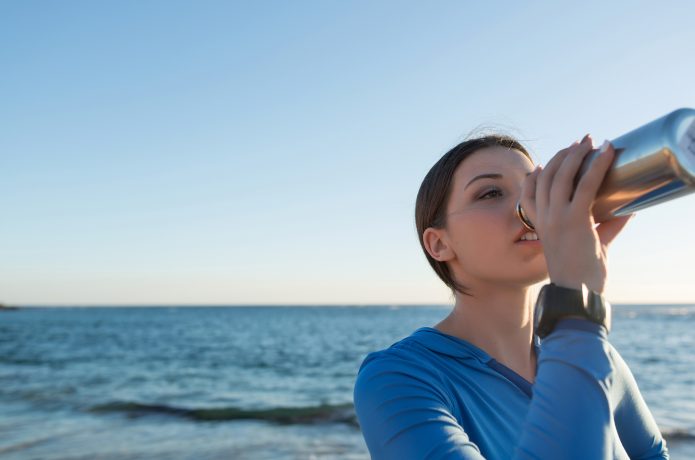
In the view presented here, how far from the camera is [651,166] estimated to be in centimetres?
103

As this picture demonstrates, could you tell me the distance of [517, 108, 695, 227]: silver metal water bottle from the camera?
0.99m

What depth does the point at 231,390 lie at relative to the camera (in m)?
14.2

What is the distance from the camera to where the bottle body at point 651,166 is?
987mm

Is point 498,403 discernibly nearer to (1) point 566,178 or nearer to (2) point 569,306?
(2) point 569,306

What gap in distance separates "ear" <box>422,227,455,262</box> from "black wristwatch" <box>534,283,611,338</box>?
0.64 meters

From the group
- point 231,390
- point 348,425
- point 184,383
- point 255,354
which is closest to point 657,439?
point 348,425

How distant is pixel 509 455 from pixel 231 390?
1352cm

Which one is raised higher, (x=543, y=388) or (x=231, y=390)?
(x=543, y=388)

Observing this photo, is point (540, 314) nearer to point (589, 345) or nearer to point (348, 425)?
point (589, 345)

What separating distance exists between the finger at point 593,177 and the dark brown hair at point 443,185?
2.16 feet

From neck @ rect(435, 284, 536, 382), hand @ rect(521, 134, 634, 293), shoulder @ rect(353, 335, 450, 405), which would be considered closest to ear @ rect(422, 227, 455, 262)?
neck @ rect(435, 284, 536, 382)

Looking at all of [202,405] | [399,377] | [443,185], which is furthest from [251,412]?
[399,377]

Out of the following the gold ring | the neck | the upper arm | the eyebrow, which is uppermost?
the eyebrow

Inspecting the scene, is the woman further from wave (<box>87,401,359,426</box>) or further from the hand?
wave (<box>87,401,359,426</box>)
